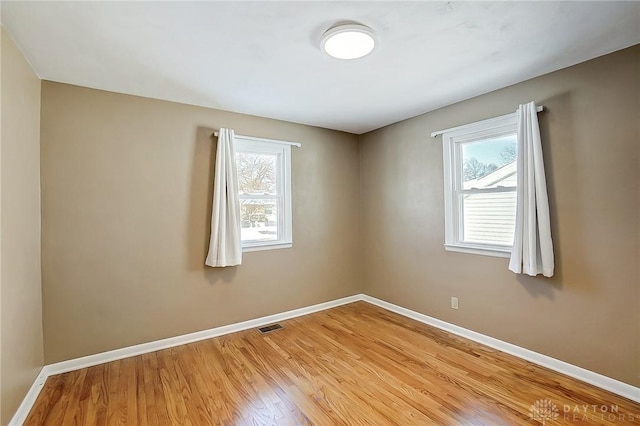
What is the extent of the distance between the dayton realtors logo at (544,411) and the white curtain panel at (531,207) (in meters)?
0.93

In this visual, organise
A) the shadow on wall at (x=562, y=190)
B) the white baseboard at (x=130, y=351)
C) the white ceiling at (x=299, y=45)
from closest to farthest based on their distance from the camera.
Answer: the white ceiling at (x=299, y=45) < the white baseboard at (x=130, y=351) < the shadow on wall at (x=562, y=190)

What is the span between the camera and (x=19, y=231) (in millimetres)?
2023

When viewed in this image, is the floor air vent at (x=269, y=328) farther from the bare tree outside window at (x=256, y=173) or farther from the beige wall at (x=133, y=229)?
the bare tree outside window at (x=256, y=173)

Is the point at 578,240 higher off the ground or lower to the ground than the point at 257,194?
lower

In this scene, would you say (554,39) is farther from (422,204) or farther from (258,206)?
(258,206)

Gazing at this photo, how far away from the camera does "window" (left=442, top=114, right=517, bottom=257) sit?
111 inches

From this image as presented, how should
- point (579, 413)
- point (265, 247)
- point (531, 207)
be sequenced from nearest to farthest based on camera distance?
point (579, 413)
point (531, 207)
point (265, 247)

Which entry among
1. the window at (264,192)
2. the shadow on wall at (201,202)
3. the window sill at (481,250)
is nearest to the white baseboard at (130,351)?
the shadow on wall at (201,202)

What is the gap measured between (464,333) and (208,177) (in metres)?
3.16

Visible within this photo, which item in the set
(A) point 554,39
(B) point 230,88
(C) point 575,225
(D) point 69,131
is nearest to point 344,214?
(B) point 230,88

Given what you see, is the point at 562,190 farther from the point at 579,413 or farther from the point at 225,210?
the point at 225,210

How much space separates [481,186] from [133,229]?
344 cm

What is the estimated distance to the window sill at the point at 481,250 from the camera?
2.80m

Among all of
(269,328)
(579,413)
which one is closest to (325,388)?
(269,328)
